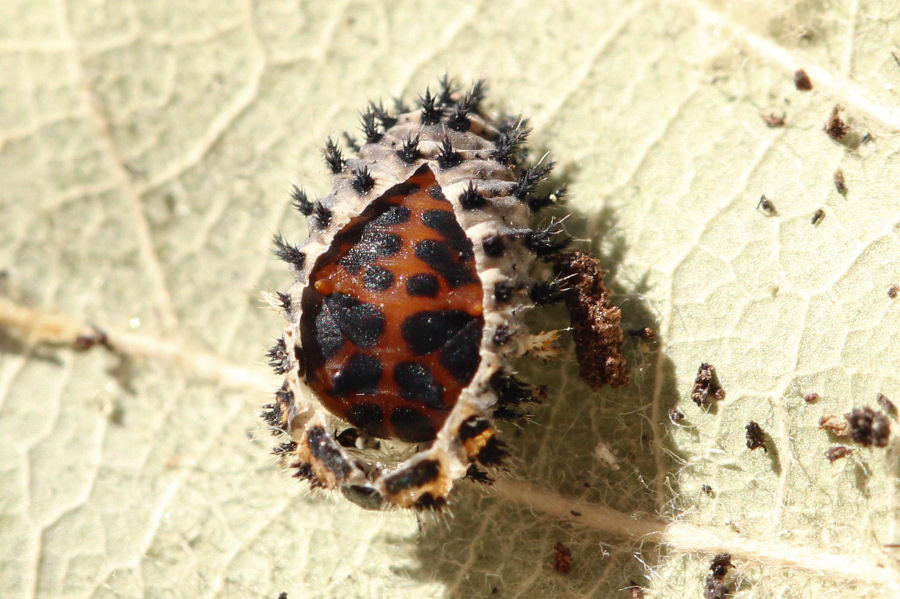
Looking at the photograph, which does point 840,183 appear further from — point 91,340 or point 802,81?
point 91,340

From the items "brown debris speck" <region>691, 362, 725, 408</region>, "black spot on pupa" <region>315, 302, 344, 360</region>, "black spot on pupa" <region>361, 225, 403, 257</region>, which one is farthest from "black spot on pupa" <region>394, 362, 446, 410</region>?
"brown debris speck" <region>691, 362, 725, 408</region>

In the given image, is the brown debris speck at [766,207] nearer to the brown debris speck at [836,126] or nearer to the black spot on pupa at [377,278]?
the brown debris speck at [836,126]

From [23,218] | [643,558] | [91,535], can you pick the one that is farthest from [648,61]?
[91,535]

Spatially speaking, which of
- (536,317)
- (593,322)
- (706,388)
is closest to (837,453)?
(706,388)

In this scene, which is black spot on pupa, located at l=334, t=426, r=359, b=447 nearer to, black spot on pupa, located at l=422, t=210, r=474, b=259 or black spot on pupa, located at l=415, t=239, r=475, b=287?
black spot on pupa, located at l=415, t=239, r=475, b=287

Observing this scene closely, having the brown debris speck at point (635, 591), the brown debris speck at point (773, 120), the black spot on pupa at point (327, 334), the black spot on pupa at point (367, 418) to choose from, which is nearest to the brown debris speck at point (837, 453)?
the brown debris speck at point (635, 591)

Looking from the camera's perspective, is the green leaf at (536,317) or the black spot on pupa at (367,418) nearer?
the black spot on pupa at (367,418)

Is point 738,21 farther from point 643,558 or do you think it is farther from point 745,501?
point 643,558
